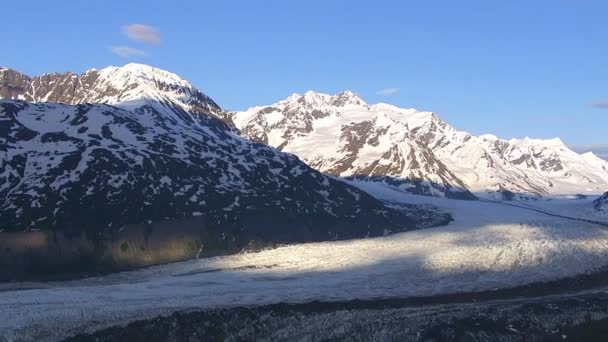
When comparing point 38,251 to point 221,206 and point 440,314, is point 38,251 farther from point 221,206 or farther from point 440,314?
point 440,314

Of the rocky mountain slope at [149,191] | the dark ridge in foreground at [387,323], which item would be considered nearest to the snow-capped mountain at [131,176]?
the rocky mountain slope at [149,191]

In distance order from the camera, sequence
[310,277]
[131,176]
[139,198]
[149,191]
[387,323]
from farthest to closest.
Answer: [131,176]
[149,191]
[139,198]
[310,277]
[387,323]

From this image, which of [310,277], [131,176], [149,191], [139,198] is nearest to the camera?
[310,277]

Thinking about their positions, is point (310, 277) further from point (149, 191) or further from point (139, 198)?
point (149, 191)

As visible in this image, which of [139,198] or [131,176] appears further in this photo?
[131,176]

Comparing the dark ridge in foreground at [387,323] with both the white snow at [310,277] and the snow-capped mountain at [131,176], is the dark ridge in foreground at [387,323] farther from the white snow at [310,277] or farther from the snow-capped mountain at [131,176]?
the snow-capped mountain at [131,176]

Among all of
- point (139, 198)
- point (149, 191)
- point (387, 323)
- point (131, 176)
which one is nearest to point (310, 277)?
point (387, 323)
